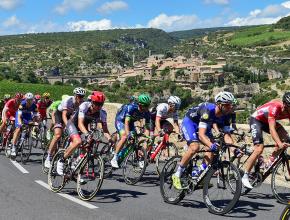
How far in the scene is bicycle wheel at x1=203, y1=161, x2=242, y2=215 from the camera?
693cm

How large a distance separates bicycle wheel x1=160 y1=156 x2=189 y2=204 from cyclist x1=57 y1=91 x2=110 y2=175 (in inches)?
60.0

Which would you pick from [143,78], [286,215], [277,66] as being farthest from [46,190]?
[277,66]

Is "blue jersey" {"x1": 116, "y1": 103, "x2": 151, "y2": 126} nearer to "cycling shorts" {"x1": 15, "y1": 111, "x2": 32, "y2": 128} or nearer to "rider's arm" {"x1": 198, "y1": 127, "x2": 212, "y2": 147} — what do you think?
"rider's arm" {"x1": 198, "y1": 127, "x2": 212, "y2": 147}

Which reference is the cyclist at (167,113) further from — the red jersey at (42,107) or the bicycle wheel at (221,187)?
the red jersey at (42,107)

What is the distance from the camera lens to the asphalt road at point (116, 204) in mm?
7027

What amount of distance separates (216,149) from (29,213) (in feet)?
10.4

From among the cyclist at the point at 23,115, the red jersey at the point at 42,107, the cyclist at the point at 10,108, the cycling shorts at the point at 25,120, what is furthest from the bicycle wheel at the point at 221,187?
the red jersey at the point at 42,107

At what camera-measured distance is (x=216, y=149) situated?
700 cm

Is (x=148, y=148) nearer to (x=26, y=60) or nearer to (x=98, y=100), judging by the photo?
(x=98, y=100)

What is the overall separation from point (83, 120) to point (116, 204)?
5.70ft

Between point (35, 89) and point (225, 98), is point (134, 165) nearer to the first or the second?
point (225, 98)

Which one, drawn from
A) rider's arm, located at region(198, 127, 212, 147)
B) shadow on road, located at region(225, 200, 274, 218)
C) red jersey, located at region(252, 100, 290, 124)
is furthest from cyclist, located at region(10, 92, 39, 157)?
shadow on road, located at region(225, 200, 274, 218)

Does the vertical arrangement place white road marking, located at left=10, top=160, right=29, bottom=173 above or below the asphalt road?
below

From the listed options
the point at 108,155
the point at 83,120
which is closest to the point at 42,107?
the point at 108,155
